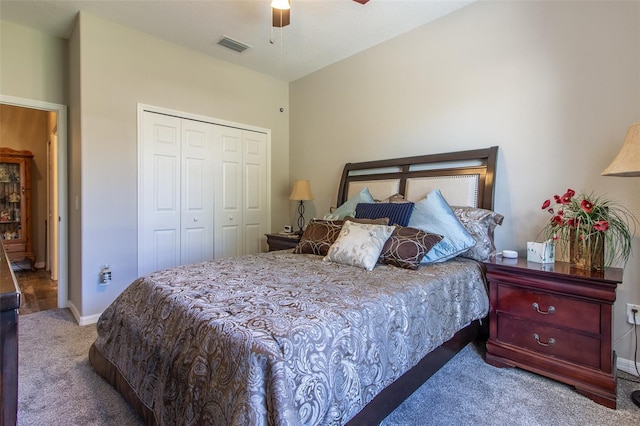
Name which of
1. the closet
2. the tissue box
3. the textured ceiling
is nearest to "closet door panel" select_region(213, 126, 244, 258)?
the closet

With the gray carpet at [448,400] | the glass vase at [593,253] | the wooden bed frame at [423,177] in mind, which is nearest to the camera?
the wooden bed frame at [423,177]

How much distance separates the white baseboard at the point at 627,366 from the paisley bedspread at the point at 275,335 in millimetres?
1029

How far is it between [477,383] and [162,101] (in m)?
3.88

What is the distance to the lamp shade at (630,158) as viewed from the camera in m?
1.76

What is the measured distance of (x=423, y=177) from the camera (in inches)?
120

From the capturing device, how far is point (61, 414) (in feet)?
5.55

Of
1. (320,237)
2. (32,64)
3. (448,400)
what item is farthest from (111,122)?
(448,400)

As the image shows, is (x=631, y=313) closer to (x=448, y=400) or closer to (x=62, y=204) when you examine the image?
(x=448, y=400)

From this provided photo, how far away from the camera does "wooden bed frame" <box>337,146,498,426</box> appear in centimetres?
155

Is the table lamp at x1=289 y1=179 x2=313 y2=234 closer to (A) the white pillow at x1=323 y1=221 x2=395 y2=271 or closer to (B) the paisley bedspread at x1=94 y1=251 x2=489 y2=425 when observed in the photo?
(A) the white pillow at x1=323 y1=221 x2=395 y2=271

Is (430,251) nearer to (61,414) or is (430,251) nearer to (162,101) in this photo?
A: (61,414)

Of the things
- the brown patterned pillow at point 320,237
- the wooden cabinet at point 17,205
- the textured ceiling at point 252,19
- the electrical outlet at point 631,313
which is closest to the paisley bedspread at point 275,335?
the brown patterned pillow at point 320,237

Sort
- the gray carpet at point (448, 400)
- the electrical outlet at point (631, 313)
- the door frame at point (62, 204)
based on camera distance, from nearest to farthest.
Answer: the gray carpet at point (448, 400) → the electrical outlet at point (631, 313) → the door frame at point (62, 204)

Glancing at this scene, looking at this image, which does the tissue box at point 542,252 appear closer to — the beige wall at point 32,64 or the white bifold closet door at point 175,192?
the white bifold closet door at point 175,192
